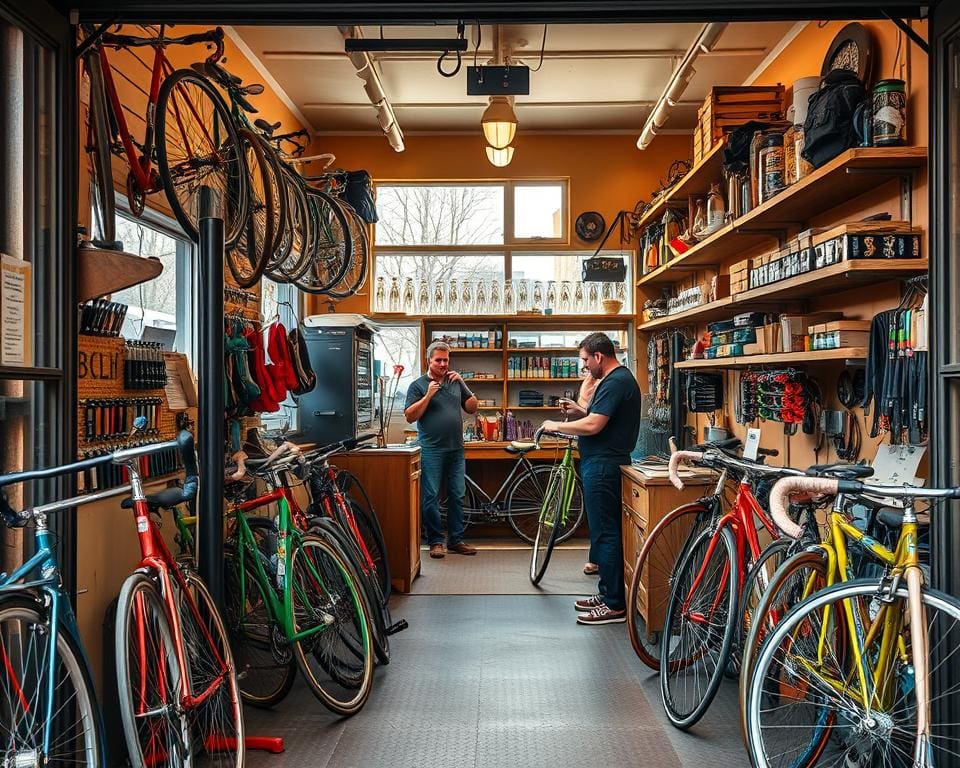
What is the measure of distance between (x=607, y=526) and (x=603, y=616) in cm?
51

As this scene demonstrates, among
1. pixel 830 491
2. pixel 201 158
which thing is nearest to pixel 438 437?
pixel 201 158

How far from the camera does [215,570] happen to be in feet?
9.82

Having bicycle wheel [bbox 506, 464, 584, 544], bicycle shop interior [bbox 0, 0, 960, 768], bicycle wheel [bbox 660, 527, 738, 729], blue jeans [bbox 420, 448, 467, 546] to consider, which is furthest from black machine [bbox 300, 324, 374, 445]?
bicycle wheel [bbox 660, 527, 738, 729]

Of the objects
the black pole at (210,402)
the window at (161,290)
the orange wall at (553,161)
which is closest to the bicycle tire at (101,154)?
the black pole at (210,402)

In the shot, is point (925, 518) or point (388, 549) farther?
point (388, 549)

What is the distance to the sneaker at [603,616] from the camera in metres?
4.62

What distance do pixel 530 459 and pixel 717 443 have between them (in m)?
3.69

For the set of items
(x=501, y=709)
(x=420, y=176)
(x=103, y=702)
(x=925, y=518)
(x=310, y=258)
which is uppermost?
(x=420, y=176)

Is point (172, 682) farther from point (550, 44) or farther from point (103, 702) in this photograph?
point (550, 44)

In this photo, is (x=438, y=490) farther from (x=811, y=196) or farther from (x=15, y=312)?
(x=15, y=312)

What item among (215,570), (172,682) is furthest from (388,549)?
(172,682)

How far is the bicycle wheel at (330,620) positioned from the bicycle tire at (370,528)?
0.72 meters

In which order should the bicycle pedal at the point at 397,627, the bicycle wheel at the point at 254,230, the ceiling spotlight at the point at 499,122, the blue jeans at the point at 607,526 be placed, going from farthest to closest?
the ceiling spotlight at the point at 499,122, the blue jeans at the point at 607,526, the bicycle pedal at the point at 397,627, the bicycle wheel at the point at 254,230

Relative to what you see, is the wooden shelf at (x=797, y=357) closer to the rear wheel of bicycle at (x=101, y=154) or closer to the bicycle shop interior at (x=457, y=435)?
the bicycle shop interior at (x=457, y=435)
